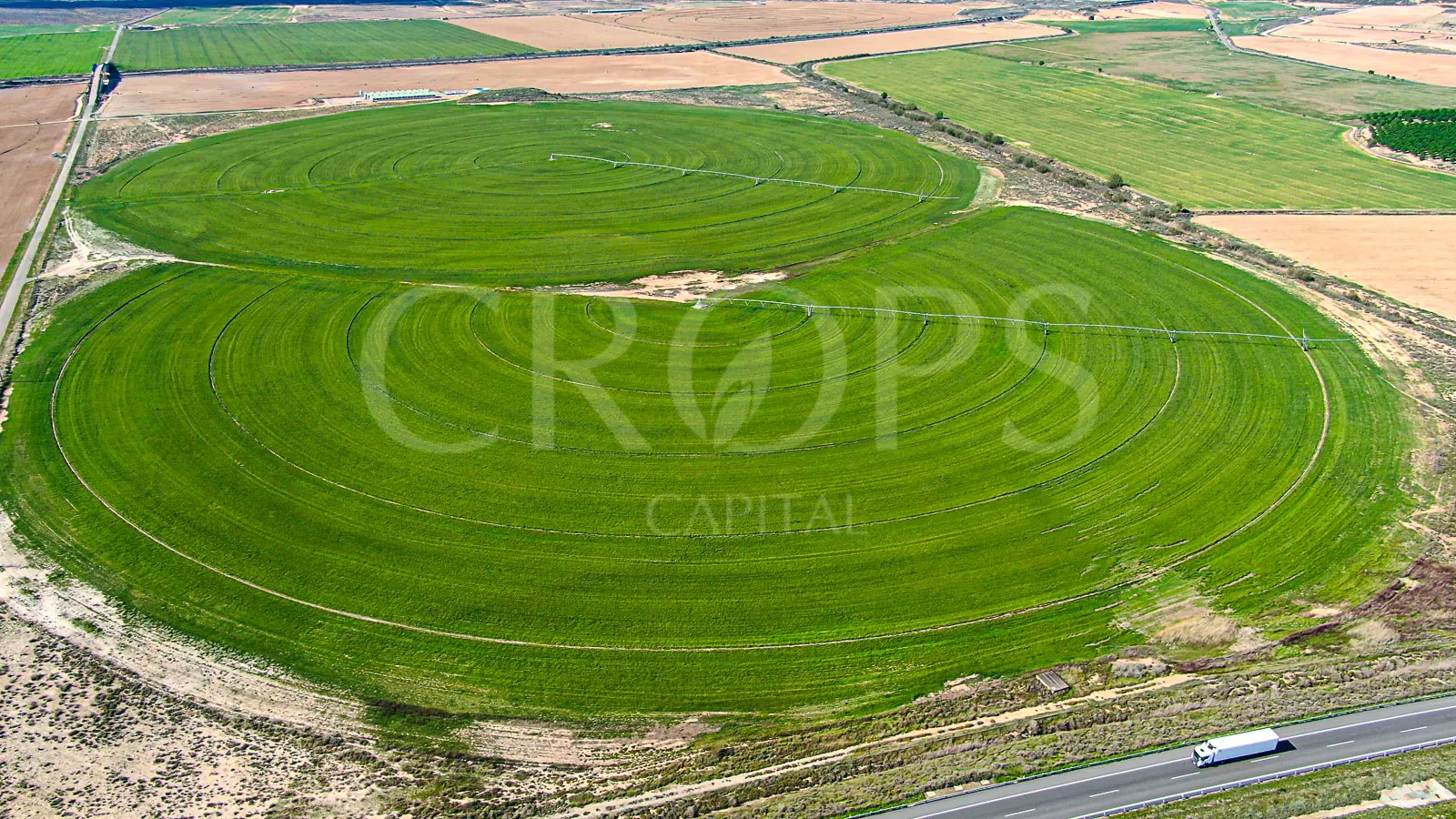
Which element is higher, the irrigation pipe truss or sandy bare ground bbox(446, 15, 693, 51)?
sandy bare ground bbox(446, 15, 693, 51)

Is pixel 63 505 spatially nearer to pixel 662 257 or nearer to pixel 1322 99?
pixel 662 257

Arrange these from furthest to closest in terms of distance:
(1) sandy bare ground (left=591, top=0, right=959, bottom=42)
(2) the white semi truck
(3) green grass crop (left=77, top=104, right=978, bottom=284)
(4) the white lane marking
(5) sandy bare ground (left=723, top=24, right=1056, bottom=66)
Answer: (1) sandy bare ground (left=591, top=0, right=959, bottom=42) < (5) sandy bare ground (left=723, top=24, right=1056, bottom=66) < (3) green grass crop (left=77, top=104, right=978, bottom=284) < (4) the white lane marking < (2) the white semi truck

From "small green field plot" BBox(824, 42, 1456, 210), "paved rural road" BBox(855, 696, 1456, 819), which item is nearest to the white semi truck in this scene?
"paved rural road" BBox(855, 696, 1456, 819)

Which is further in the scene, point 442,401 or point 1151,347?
point 1151,347

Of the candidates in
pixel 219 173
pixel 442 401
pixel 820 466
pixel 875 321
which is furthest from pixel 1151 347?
pixel 219 173

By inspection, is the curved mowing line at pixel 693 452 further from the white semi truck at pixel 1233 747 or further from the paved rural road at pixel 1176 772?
the white semi truck at pixel 1233 747

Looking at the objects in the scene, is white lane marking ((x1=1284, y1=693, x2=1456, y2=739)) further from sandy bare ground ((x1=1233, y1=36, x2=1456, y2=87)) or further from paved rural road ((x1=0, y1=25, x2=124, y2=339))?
sandy bare ground ((x1=1233, y1=36, x2=1456, y2=87))

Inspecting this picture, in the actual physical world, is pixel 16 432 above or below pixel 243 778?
above

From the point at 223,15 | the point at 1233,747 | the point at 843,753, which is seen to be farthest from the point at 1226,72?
the point at 223,15
